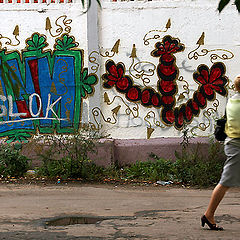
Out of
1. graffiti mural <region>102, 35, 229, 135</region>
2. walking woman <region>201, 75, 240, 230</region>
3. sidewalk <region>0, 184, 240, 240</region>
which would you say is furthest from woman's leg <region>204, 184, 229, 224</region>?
graffiti mural <region>102, 35, 229, 135</region>

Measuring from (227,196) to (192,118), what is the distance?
6.65ft

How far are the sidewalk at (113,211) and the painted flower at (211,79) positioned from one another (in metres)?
2.02

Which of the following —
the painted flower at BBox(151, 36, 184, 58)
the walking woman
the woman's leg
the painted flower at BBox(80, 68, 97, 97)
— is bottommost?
the woman's leg

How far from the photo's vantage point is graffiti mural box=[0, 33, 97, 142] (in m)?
7.81

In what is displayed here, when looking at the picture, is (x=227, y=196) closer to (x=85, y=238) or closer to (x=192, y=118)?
(x=192, y=118)

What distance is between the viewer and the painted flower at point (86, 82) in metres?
7.84

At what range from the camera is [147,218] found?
4887mm

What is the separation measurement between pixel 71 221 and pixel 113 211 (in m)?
0.61

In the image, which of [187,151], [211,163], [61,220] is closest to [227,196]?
[211,163]

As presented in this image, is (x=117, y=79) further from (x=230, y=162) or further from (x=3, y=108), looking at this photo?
(x=230, y=162)

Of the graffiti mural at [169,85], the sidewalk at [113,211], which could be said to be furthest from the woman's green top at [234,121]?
the graffiti mural at [169,85]

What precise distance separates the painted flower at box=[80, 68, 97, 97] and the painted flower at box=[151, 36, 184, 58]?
121cm

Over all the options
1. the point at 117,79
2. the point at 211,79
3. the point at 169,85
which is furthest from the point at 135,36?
the point at 211,79

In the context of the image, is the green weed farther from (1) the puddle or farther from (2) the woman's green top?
(2) the woman's green top
